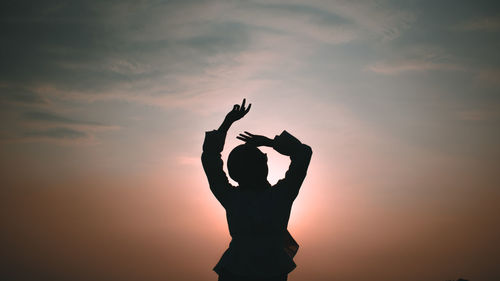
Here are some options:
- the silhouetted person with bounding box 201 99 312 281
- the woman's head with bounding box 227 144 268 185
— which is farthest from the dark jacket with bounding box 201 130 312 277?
the woman's head with bounding box 227 144 268 185

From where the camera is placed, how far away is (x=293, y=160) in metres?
4.41

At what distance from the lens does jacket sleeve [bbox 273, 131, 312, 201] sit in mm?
4363

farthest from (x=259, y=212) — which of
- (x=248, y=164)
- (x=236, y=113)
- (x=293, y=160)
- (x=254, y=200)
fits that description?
(x=236, y=113)

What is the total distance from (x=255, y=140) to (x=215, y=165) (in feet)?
1.75

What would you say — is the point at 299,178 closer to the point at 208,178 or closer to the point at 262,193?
the point at 262,193

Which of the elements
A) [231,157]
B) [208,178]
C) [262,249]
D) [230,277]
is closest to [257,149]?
[231,157]

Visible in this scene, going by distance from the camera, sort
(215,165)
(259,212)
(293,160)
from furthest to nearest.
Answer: (215,165) < (293,160) < (259,212)

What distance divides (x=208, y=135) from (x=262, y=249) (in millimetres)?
1358

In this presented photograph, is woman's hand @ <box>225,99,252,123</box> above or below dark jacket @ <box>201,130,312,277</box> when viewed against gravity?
above

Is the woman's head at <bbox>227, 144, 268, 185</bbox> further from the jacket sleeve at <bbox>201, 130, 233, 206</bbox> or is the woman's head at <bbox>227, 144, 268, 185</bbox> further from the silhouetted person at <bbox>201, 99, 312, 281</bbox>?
the jacket sleeve at <bbox>201, 130, 233, 206</bbox>

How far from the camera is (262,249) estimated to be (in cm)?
425

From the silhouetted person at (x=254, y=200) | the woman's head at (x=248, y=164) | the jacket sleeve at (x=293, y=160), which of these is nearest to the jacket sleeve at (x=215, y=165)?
the silhouetted person at (x=254, y=200)

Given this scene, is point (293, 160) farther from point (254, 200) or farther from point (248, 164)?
point (254, 200)

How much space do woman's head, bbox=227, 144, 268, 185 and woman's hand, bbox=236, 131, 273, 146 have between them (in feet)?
0.25
